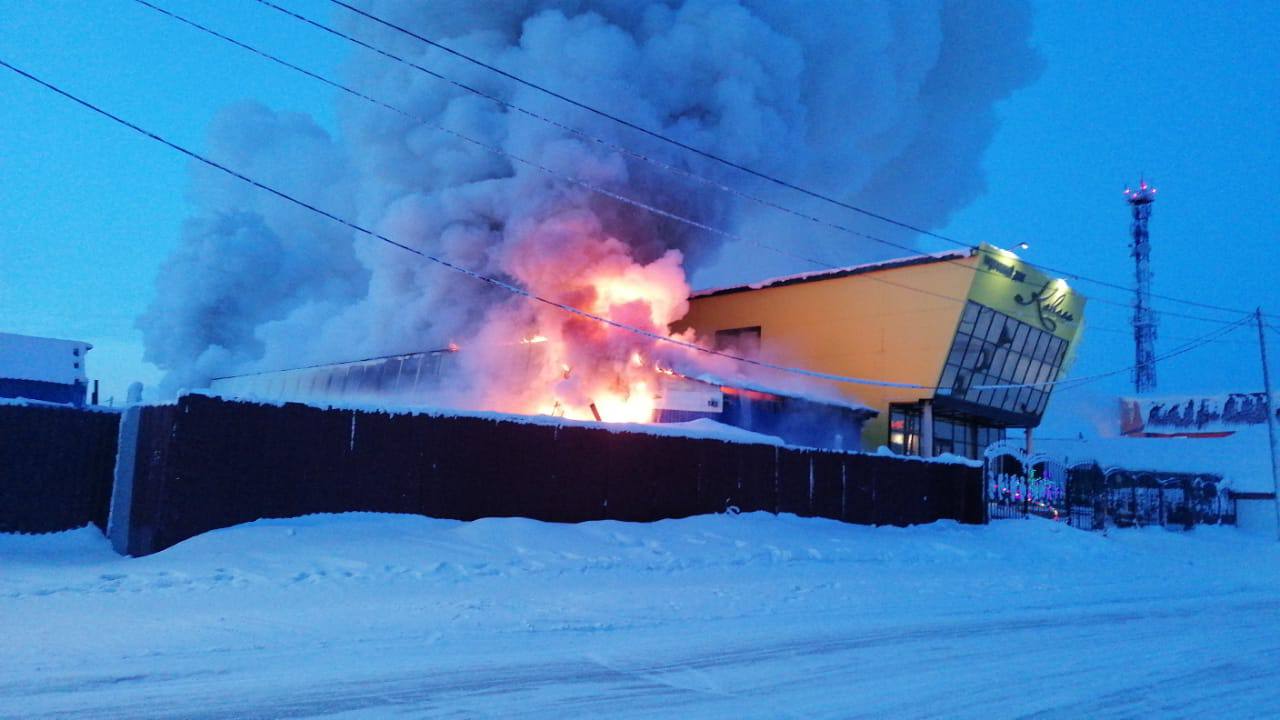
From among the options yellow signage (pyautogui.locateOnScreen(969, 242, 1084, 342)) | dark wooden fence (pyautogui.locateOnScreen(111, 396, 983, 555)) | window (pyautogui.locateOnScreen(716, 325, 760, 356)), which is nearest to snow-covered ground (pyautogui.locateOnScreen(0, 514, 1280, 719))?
dark wooden fence (pyautogui.locateOnScreen(111, 396, 983, 555))

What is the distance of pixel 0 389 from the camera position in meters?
20.4

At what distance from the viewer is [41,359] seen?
2142 centimetres

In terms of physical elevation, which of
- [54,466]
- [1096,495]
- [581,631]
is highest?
[54,466]

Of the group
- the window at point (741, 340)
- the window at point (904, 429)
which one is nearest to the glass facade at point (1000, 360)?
the window at point (904, 429)

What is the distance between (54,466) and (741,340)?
993 inches

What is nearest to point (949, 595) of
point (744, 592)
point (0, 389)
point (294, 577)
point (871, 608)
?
point (871, 608)

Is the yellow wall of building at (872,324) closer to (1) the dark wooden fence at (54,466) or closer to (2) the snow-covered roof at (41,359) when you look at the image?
(2) the snow-covered roof at (41,359)

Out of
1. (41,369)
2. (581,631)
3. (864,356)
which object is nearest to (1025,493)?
(864,356)

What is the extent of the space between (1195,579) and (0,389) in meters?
25.2

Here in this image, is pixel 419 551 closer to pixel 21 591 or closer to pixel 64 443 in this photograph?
pixel 21 591

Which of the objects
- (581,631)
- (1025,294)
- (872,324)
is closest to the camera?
(581,631)

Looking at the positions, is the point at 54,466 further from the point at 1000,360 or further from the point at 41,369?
the point at 1000,360

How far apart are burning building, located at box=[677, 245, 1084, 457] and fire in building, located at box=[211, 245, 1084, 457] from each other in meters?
0.05

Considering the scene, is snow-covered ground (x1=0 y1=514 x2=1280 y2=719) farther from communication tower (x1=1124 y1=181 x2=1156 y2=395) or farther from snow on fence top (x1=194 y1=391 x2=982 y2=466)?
communication tower (x1=1124 y1=181 x2=1156 y2=395)
